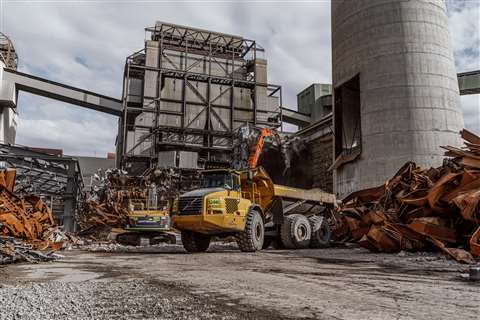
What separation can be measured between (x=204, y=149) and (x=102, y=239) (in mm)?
19489

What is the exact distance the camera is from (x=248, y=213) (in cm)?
1315

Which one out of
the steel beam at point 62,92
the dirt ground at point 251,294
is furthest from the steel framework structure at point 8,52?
the dirt ground at point 251,294

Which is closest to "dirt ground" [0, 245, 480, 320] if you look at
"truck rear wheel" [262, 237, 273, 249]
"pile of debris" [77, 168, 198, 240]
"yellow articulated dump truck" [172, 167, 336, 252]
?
"yellow articulated dump truck" [172, 167, 336, 252]

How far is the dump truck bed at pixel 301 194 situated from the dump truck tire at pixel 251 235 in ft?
6.03

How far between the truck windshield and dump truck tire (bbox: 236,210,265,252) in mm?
1254

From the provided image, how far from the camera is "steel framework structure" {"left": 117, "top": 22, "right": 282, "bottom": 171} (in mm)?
37531

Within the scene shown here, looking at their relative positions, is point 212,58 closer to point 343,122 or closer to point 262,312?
point 343,122

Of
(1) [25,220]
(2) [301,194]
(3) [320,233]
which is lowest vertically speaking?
(3) [320,233]

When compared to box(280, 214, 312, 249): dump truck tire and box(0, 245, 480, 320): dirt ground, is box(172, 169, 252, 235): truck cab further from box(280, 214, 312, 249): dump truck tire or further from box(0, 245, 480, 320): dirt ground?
box(0, 245, 480, 320): dirt ground

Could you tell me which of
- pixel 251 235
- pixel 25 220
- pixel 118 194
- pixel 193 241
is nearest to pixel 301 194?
pixel 251 235

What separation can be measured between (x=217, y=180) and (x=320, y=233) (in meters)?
5.51

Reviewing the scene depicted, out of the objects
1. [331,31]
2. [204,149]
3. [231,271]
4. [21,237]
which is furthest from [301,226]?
[204,149]

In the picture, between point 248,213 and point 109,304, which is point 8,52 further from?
point 109,304

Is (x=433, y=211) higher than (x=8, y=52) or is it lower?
lower
